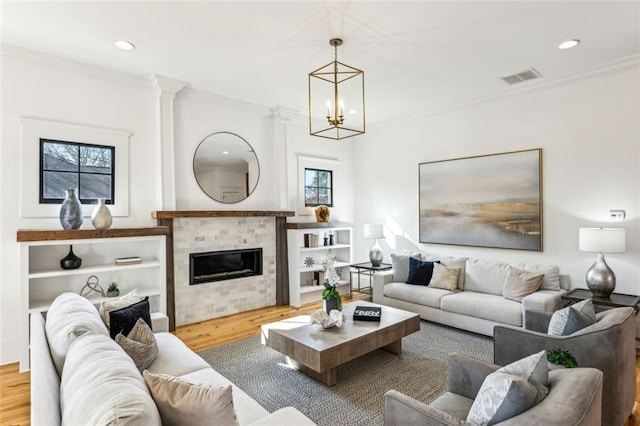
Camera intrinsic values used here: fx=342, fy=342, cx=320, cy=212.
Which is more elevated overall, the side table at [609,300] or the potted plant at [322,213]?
the potted plant at [322,213]

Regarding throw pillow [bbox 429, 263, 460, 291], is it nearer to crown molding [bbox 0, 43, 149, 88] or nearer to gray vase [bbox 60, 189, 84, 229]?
gray vase [bbox 60, 189, 84, 229]

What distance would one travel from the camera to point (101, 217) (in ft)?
11.8

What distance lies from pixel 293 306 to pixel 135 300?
284 centimetres

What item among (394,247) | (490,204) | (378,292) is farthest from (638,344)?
(394,247)

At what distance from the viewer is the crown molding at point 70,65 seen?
11.1 feet

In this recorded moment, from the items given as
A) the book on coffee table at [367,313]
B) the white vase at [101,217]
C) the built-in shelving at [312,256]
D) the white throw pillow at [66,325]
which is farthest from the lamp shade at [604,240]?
the white vase at [101,217]

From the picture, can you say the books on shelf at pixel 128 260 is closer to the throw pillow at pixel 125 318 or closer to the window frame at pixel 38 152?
the window frame at pixel 38 152

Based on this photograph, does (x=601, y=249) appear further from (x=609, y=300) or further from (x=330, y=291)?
(x=330, y=291)

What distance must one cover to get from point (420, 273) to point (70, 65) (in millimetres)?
4845

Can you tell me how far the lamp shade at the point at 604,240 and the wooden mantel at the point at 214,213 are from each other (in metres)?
3.72

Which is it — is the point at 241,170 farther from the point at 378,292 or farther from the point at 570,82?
the point at 570,82

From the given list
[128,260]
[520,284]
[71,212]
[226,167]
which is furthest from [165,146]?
[520,284]

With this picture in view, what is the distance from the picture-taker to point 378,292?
4961 mm

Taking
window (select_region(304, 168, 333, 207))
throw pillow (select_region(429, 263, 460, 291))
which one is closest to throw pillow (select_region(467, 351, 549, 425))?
throw pillow (select_region(429, 263, 460, 291))
